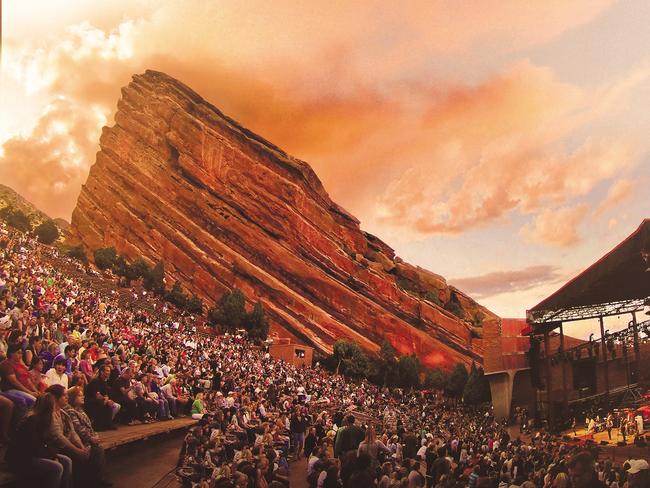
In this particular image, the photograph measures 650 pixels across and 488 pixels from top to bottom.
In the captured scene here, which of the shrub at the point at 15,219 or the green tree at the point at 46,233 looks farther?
the shrub at the point at 15,219

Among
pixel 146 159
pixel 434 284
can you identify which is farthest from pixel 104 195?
pixel 434 284

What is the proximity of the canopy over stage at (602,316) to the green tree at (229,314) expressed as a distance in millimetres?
31412

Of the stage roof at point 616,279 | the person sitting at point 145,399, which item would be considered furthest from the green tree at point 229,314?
the person sitting at point 145,399

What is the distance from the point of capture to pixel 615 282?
11.7m

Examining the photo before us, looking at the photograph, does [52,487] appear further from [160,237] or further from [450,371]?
[160,237]

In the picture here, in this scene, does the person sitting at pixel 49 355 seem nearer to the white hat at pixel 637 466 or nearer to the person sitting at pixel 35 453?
the person sitting at pixel 35 453

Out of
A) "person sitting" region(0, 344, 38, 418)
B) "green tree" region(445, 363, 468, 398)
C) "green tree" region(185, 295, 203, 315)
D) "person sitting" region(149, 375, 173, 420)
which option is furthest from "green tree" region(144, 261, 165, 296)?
"person sitting" region(0, 344, 38, 418)

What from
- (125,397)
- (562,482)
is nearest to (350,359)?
(125,397)

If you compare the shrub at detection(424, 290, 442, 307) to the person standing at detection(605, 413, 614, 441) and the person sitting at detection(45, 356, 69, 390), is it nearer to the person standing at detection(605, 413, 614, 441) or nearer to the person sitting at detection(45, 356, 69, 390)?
the person standing at detection(605, 413, 614, 441)

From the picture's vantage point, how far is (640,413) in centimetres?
1130

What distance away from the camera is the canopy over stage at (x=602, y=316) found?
979cm

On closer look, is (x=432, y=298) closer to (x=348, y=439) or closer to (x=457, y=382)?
(x=457, y=382)

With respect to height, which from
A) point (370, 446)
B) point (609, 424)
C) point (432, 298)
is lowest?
point (370, 446)

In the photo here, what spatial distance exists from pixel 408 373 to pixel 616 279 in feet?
131
